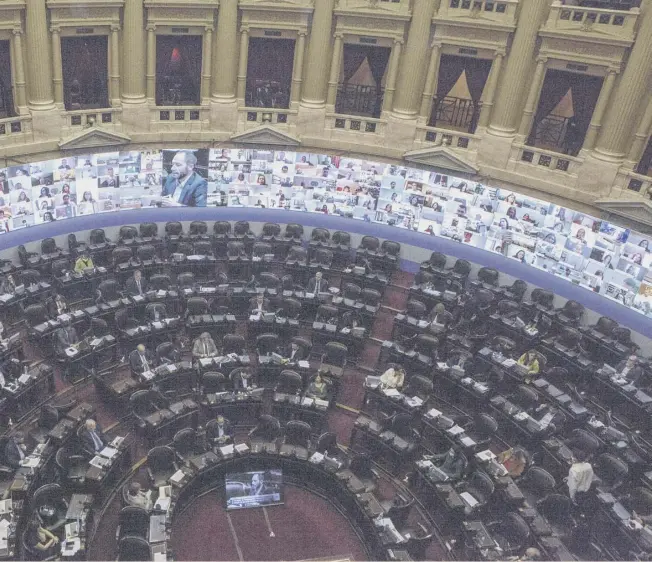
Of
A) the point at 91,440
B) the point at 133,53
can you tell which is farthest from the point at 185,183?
the point at 91,440

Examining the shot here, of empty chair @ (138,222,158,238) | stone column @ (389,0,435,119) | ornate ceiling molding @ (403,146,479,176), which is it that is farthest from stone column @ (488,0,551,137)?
empty chair @ (138,222,158,238)

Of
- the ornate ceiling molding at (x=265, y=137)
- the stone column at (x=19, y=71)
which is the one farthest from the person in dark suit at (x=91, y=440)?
the ornate ceiling molding at (x=265, y=137)

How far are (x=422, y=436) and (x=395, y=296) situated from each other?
6.71 m

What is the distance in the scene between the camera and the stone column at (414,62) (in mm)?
20438

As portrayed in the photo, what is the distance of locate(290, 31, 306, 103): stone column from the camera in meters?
21.5

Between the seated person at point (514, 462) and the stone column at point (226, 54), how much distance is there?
15014 mm

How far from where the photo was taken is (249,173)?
72.2ft

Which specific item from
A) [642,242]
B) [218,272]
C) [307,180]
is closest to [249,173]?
[307,180]

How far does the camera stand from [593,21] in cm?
1886

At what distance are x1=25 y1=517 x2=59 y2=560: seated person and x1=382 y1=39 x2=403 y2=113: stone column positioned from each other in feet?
55.0

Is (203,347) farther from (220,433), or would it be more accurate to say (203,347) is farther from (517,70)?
(517,70)

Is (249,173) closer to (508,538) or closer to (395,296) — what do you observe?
(395,296)

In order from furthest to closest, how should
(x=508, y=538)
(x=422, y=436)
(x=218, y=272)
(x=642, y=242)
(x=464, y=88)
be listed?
(x=464, y=88), (x=218, y=272), (x=642, y=242), (x=422, y=436), (x=508, y=538)

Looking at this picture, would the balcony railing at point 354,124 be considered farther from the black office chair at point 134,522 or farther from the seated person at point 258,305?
the black office chair at point 134,522
